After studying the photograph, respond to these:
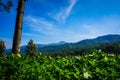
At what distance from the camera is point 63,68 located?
820 cm

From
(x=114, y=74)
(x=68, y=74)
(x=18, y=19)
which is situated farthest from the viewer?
(x=18, y=19)

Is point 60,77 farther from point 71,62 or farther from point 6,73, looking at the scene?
point 6,73

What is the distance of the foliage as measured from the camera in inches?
266

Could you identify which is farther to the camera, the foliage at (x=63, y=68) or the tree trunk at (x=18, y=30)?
the tree trunk at (x=18, y=30)

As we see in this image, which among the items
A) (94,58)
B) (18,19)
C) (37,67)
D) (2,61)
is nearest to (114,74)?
(94,58)

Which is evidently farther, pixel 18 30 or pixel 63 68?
pixel 18 30

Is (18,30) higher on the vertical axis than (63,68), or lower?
higher

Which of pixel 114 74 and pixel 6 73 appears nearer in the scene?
pixel 114 74

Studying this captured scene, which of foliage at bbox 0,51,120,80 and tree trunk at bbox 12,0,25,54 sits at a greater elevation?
tree trunk at bbox 12,0,25,54

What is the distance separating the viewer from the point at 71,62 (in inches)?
339

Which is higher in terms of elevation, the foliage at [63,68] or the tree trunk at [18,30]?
the tree trunk at [18,30]

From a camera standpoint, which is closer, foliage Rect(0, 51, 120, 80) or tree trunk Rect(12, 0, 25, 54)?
foliage Rect(0, 51, 120, 80)

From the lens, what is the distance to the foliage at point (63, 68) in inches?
266

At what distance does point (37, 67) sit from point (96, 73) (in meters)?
2.55
